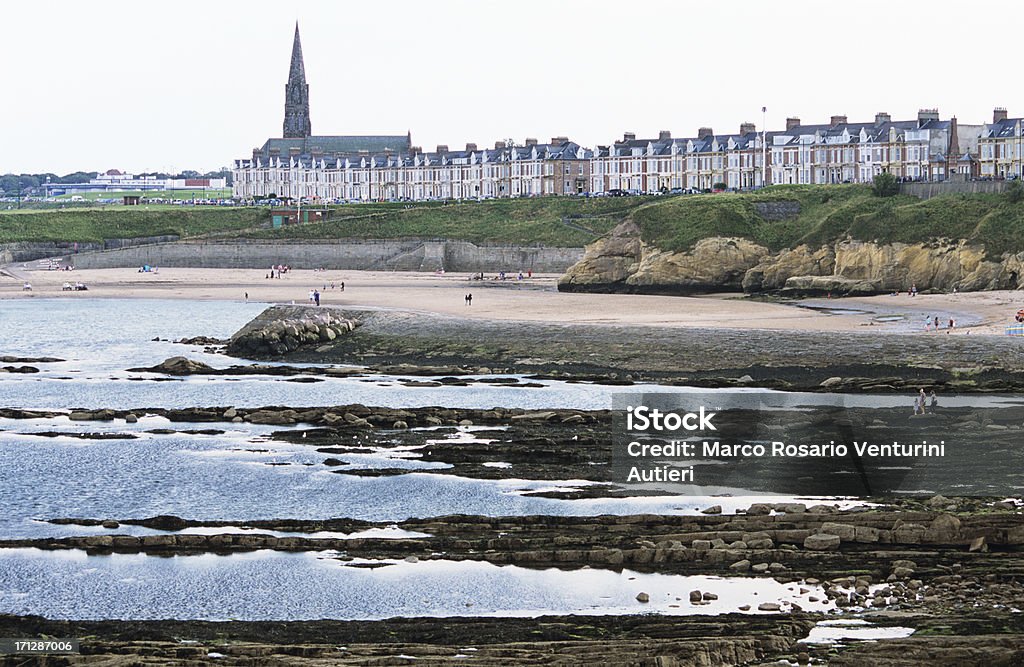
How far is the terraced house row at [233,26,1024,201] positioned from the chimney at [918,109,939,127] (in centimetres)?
10

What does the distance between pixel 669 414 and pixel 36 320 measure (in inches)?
1805

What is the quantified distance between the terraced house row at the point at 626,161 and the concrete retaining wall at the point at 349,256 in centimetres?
2228

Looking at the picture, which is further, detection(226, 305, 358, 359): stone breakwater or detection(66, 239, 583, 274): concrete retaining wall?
detection(66, 239, 583, 274): concrete retaining wall

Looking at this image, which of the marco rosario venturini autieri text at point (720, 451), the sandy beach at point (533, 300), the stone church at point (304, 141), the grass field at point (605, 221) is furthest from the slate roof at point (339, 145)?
the marco rosario venturini autieri text at point (720, 451)

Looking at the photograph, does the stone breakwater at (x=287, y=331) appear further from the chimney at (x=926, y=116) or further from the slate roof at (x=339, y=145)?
the slate roof at (x=339, y=145)

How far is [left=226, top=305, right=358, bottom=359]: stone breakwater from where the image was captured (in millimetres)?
57125

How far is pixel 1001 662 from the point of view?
19344 mm

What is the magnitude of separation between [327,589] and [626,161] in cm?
11967

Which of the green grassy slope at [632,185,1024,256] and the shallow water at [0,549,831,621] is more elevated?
the green grassy slope at [632,185,1024,256]

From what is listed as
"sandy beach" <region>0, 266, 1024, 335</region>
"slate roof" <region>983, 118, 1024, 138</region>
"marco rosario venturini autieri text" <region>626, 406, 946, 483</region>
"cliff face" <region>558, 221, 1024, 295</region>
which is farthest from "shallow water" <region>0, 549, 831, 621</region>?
"slate roof" <region>983, 118, 1024, 138</region>

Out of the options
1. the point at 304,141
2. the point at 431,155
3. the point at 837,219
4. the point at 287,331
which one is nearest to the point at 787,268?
the point at 837,219

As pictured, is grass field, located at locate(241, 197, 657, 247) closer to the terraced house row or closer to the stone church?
the terraced house row

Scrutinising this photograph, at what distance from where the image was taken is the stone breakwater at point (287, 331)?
5712 centimetres

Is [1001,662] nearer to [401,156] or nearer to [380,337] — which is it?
[380,337]
